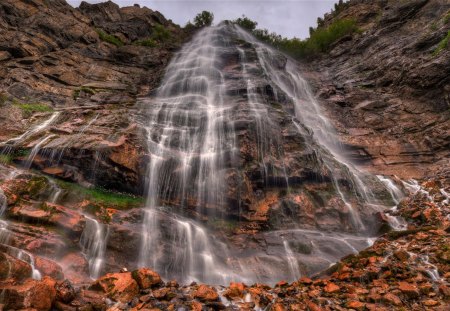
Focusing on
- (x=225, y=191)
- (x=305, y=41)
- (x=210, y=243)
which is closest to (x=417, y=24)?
(x=305, y=41)

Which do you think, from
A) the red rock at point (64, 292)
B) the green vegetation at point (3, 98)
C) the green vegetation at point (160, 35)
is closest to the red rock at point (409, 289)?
the red rock at point (64, 292)

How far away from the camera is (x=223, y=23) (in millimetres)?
38750

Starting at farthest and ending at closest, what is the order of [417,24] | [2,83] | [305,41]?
[305,41] → [417,24] → [2,83]

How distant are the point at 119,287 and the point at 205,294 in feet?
6.25

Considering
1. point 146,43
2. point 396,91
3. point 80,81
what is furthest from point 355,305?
point 146,43

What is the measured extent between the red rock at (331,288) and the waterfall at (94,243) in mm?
5999

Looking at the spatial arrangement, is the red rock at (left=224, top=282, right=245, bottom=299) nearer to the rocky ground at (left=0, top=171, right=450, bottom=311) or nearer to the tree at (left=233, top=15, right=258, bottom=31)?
the rocky ground at (left=0, top=171, right=450, bottom=311)

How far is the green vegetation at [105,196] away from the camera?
38.9ft

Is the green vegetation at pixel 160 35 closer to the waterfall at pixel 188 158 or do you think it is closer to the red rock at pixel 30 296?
the waterfall at pixel 188 158

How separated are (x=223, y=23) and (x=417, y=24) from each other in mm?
21461

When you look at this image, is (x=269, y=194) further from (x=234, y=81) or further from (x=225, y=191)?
(x=234, y=81)

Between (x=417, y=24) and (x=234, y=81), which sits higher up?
(x=417, y=24)

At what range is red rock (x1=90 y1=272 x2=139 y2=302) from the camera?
6.71m

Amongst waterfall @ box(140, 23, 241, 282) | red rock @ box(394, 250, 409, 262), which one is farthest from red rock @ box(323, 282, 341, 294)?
waterfall @ box(140, 23, 241, 282)
